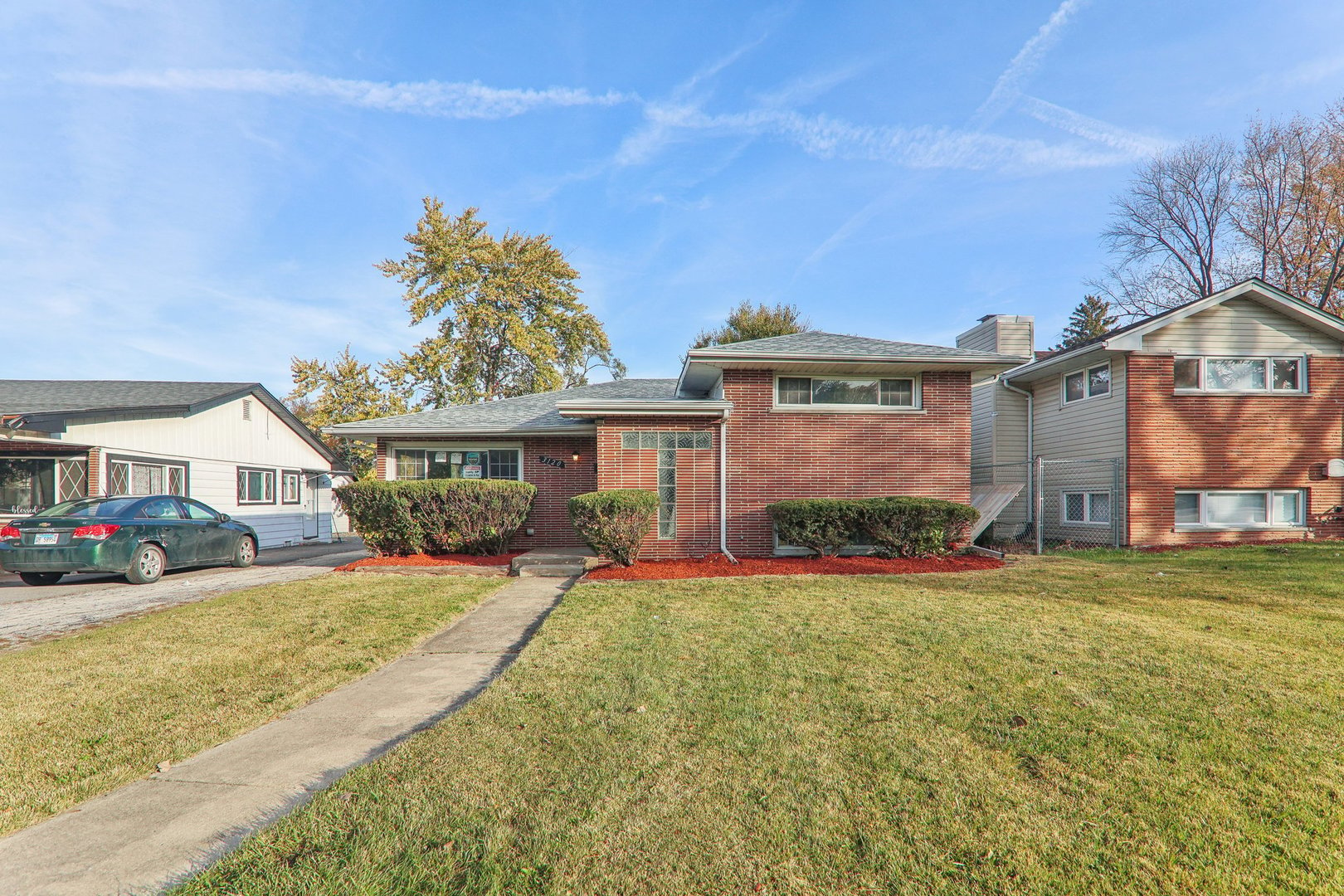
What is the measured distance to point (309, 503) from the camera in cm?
2172

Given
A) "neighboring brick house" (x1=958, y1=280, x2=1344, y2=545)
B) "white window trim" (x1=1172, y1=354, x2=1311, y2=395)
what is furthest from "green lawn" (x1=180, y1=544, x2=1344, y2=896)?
"white window trim" (x1=1172, y1=354, x2=1311, y2=395)

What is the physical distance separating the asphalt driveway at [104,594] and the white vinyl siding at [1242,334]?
17795 millimetres

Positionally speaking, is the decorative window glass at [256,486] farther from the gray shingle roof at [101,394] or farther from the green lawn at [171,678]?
the green lawn at [171,678]

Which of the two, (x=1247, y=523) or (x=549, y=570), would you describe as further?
(x=1247, y=523)

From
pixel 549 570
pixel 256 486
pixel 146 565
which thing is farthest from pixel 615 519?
pixel 256 486

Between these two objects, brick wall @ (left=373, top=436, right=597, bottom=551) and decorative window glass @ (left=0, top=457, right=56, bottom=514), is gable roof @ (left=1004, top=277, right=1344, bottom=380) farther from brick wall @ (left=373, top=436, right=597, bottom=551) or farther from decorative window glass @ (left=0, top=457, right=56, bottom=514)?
decorative window glass @ (left=0, top=457, right=56, bottom=514)

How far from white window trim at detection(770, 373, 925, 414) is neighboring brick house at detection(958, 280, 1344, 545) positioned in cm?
447

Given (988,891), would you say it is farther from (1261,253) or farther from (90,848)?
(1261,253)

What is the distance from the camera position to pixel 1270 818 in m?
2.54

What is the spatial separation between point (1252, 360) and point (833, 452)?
9.82 metres

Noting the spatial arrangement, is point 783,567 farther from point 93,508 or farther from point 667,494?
point 93,508

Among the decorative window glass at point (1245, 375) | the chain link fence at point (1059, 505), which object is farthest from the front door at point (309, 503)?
the decorative window glass at point (1245, 375)

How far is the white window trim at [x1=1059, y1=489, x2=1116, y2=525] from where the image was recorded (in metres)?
13.4

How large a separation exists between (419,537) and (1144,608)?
35.5 feet
